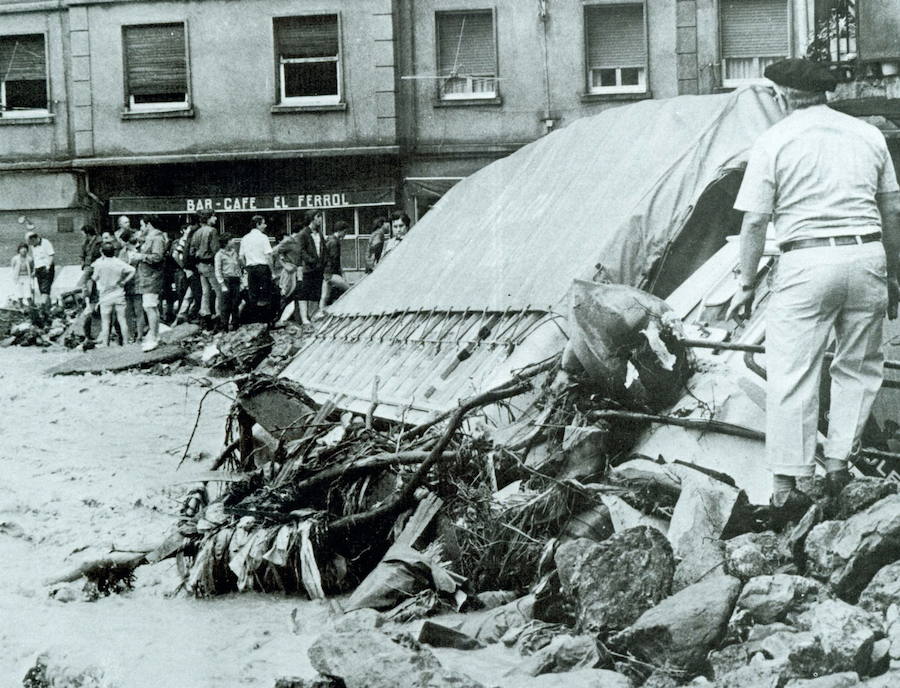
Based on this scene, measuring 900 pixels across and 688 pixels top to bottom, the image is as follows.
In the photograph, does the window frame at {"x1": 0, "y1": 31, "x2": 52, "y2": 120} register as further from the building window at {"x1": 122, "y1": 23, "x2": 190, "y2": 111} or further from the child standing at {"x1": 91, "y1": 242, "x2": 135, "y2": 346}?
the child standing at {"x1": 91, "y1": 242, "x2": 135, "y2": 346}

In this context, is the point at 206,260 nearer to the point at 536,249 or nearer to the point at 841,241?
the point at 536,249

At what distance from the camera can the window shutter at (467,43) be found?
23.0 m

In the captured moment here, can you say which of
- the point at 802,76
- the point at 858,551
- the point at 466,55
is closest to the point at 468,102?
the point at 466,55

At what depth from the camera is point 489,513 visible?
6.05 meters

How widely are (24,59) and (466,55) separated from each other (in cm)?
837

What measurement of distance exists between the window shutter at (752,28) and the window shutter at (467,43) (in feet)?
13.4

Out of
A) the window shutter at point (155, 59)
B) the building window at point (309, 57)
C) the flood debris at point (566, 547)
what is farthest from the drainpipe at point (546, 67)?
the flood debris at point (566, 547)

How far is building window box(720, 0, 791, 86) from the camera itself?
73.6 feet

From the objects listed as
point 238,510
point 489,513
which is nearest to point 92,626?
point 238,510

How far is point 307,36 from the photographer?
23344mm

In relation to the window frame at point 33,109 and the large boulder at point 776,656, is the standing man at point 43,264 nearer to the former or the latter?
the window frame at point 33,109

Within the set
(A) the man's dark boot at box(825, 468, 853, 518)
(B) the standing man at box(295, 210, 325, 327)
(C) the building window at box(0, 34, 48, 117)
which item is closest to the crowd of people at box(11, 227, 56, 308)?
(C) the building window at box(0, 34, 48, 117)

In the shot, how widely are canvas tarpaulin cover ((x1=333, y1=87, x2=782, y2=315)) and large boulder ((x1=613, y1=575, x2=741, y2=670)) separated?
4.43m

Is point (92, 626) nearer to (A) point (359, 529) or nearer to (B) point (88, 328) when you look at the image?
(A) point (359, 529)
